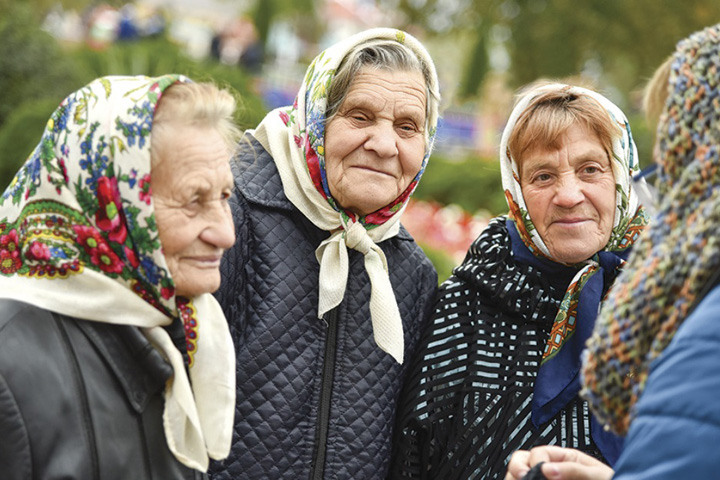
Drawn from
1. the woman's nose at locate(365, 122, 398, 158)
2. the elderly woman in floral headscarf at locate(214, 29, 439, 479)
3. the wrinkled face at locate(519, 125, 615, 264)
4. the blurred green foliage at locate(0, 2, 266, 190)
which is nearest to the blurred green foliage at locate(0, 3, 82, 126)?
the blurred green foliage at locate(0, 2, 266, 190)

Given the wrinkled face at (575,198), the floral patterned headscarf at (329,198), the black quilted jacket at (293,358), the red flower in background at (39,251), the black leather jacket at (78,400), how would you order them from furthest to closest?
1. the wrinkled face at (575,198)
2. the floral patterned headscarf at (329,198)
3. the black quilted jacket at (293,358)
4. the red flower in background at (39,251)
5. the black leather jacket at (78,400)

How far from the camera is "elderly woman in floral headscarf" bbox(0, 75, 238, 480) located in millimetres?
1829

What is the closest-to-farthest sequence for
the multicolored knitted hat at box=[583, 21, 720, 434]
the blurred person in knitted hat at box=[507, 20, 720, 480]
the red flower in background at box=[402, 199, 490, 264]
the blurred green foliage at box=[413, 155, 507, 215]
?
the blurred person in knitted hat at box=[507, 20, 720, 480] → the multicolored knitted hat at box=[583, 21, 720, 434] → the red flower in background at box=[402, 199, 490, 264] → the blurred green foliage at box=[413, 155, 507, 215]

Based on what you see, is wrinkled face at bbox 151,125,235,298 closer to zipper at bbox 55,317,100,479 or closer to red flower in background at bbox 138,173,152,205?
red flower in background at bbox 138,173,152,205

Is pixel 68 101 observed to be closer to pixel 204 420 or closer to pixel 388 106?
pixel 204 420

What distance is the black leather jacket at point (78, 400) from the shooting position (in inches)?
70.1

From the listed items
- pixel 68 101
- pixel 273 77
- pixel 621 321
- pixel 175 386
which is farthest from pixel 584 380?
pixel 273 77

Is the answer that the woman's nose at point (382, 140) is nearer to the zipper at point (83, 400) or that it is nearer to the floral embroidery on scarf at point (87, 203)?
the floral embroidery on scarf at point (87, 203)

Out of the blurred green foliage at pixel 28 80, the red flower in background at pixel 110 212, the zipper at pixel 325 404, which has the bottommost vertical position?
the zipper at pixel 325 404

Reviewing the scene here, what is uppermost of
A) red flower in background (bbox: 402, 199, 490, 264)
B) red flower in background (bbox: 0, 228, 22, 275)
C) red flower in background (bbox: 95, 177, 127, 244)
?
red flower in background (bbox: 402, 199, 490, 264)

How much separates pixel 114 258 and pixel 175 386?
0.34 metres

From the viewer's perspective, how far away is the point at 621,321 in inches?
58.8

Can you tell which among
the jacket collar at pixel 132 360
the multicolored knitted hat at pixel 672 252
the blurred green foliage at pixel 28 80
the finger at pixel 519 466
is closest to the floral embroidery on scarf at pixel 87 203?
the jacket collar at pixel 132 360

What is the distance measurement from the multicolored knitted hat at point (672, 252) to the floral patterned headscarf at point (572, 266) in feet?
4.26
